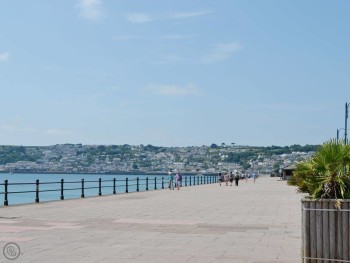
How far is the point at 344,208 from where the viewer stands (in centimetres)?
976

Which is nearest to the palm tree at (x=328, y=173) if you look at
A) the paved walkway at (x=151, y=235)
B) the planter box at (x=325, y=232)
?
the planter box at (x=325, y=232)

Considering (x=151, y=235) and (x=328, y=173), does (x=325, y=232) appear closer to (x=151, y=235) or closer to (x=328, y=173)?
(x=328, y=173)

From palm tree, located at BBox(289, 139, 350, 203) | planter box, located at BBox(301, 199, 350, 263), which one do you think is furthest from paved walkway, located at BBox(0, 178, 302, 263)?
palm tree, located at BBox(289, 139, 350, 203)

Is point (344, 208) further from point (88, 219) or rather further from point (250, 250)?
point (88, 219)

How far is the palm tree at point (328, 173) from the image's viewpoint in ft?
33.2

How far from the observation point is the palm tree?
10.1m

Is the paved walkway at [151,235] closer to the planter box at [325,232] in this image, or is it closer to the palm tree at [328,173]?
the planter box at [325,232]

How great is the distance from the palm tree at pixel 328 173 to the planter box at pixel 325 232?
26 cm

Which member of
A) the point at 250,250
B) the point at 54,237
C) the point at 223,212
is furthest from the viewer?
the point at 223,212

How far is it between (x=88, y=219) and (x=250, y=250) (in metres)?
7.89

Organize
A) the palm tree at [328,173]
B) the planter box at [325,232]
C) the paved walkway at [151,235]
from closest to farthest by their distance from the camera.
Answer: the planter box at [325,232] < the palm tree at [328,173] < the paved walkway at [151,235]

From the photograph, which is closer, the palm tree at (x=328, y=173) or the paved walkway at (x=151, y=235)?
the palm tree at (x=328, y=173)

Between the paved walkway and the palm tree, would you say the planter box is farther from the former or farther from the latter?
the paved walkway

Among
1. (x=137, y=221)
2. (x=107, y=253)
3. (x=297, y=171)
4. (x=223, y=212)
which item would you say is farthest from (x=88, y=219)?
(x=297, y=171)
